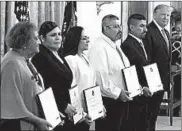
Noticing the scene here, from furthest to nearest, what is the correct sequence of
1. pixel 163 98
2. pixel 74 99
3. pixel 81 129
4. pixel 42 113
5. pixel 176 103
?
1. pixel 163 98
2. pixel 176 103
3. pixel 81 129
4. pixel 74 99
5. pixel 42 113

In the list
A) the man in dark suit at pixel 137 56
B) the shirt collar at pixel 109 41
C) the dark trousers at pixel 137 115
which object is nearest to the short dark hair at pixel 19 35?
the shirt collar at pixel 109 41

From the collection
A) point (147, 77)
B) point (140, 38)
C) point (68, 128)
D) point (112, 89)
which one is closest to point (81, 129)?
point (68, 128)

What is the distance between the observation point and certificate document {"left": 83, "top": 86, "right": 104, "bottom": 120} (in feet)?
9.57

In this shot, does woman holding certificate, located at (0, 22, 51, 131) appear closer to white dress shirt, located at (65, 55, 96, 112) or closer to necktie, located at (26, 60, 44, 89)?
necktie, located at (26, 60, 44, 89)

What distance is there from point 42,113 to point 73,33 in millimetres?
682

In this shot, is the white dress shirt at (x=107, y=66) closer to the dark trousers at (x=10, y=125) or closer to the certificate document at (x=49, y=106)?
the certificate document at (x=49, y=106)

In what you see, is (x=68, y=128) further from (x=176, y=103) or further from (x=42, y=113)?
(x=176, y=103)

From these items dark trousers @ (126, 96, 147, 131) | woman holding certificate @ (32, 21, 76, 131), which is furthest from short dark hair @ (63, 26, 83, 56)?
dark trousers @ (126, 96, 147, 131)

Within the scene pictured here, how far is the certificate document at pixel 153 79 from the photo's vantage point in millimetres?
3334

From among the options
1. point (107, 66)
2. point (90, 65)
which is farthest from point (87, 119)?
point (107, 66)

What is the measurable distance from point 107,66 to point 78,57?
0.34 m

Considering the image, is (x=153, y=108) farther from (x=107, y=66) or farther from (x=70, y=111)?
(x=70, y=111)

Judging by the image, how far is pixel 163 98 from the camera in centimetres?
339

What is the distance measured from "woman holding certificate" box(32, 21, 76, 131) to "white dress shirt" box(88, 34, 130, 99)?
486 mm
